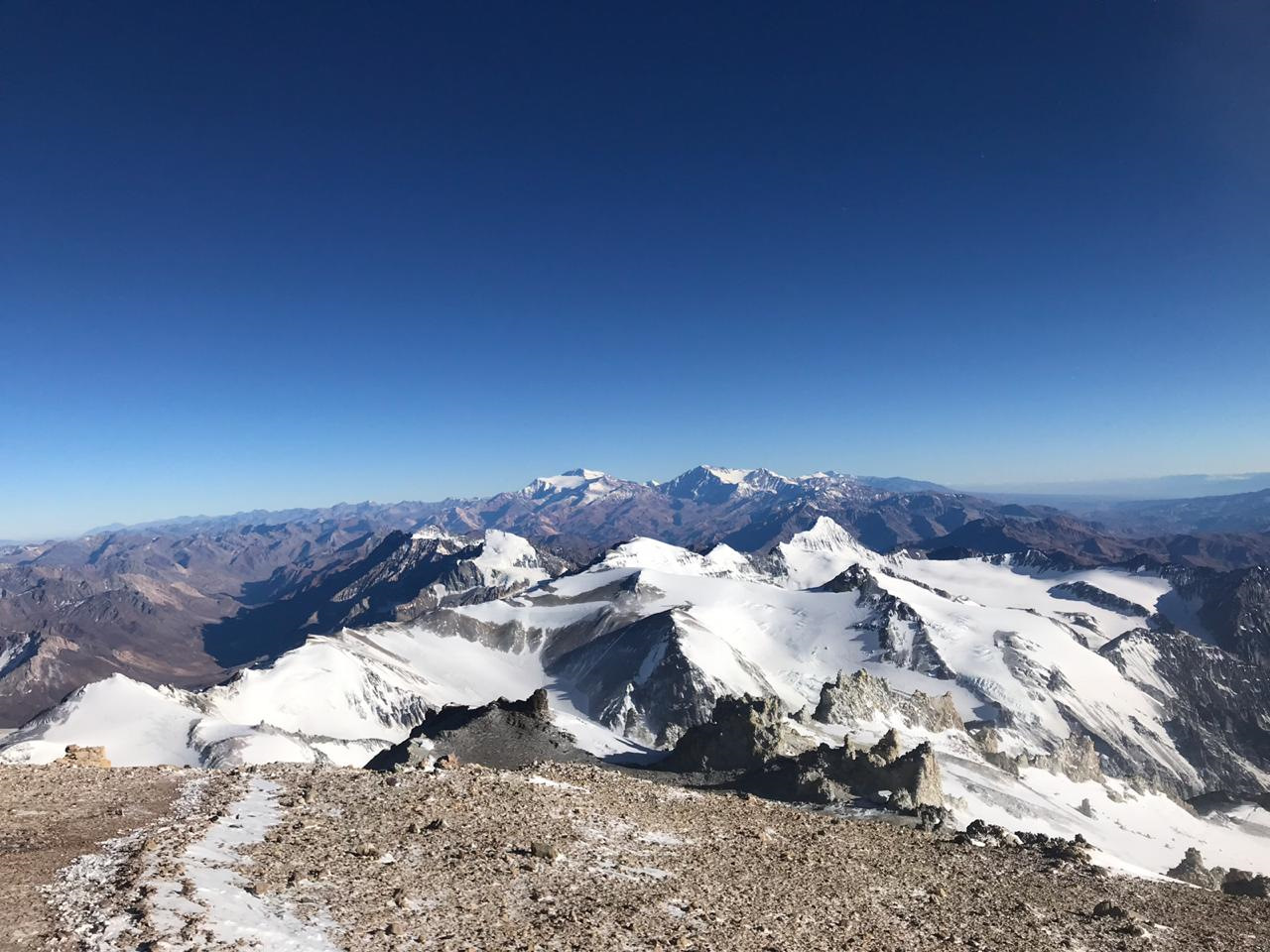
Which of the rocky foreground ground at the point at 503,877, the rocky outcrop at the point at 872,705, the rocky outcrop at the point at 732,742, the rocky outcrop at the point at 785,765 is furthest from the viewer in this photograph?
the rocky outcrop at the point at 872,705

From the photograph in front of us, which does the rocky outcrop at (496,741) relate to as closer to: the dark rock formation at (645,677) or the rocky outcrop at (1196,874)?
the rocky outcrop at (1196,874)

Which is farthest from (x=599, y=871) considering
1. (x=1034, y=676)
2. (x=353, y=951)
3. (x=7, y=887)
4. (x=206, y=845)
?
(x=1034, y=676)

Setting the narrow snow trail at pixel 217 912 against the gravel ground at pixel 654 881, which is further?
the gravel ground at pixel 654 881

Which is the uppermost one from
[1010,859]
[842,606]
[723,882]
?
[723,882]

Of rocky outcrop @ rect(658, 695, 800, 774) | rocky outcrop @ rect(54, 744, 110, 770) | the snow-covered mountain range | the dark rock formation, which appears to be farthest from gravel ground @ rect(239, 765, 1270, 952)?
the dark rock formation

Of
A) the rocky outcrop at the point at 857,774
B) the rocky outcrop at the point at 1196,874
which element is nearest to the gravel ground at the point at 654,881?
the rocky outcrop at the point at 857,774

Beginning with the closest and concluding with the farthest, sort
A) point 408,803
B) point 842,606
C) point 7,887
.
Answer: point 7,887 → point 408,803 → point 842,606

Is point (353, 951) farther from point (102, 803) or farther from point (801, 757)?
point (801, 757)
